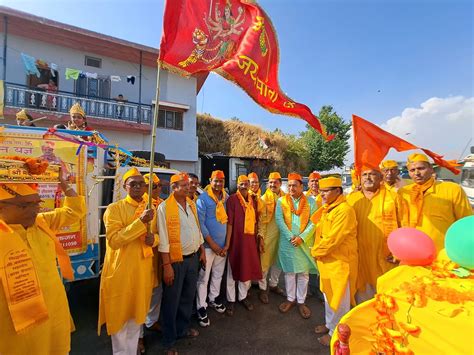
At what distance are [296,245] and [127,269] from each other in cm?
236

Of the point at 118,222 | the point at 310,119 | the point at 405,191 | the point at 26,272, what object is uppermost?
the point at 310,119

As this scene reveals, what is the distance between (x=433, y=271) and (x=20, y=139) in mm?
3950

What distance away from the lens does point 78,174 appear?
10.5 ft

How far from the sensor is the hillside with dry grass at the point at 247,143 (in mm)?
20969

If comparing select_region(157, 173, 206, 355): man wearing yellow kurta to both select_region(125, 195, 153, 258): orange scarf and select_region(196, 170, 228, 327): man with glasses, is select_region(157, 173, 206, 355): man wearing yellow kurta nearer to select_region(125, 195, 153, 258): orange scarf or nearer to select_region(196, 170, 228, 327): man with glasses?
select_region(125, 195, 153, 258): orange scarf

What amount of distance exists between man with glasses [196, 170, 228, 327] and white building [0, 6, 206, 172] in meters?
9.24

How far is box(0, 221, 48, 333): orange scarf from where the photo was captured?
4.99 feet

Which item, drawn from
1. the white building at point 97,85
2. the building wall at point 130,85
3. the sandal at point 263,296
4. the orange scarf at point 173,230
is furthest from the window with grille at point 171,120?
the orange scarf at point 173,230

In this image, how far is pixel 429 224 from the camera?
118 inches

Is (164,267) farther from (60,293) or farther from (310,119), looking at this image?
(310,119)

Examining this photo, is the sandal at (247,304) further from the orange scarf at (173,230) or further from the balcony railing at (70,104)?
the balcony railing at (70,104)

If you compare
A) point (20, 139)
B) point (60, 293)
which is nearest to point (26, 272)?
point (60, 293)

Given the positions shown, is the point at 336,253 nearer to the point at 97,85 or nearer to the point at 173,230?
the point at 173,230

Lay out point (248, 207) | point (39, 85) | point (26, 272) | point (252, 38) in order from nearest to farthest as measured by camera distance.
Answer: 1. point (26, 272)
2. point (252, 38)
3. point (248, 207)
4. point (39, 85)
